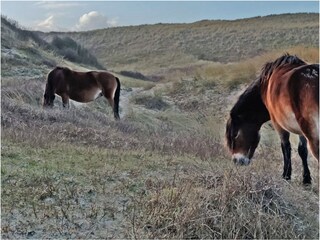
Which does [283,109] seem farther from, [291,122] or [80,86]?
[80,86]

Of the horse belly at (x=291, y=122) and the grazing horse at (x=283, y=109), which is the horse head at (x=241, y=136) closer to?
the grazing horse at (x=283, y=109)

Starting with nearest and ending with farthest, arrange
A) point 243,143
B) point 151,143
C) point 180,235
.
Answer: point 180,235
point 243,143
point 151,143

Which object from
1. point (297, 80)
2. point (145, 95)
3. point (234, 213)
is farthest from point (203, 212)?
point (145, 95)

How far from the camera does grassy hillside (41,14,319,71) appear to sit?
47.6 metres

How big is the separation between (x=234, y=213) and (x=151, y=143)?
4.00 m

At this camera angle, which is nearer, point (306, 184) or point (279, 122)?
point (279, 122)

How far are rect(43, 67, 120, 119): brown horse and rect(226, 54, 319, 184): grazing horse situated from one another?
7.64 meters

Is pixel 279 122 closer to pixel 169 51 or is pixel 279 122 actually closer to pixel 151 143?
pixel 151 143

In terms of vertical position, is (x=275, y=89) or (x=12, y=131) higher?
(x=275, y=89)

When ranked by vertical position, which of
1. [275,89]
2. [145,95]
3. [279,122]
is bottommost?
[145,95]

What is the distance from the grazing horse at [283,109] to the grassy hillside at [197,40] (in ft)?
125

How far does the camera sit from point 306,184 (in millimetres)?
5934

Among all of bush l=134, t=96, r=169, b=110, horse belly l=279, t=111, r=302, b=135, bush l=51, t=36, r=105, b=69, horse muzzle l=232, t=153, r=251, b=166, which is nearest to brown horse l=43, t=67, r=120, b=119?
bush l=134, t=96, r=169, b=110

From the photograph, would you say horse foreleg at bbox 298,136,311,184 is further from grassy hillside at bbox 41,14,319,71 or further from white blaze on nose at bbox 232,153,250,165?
grassy hillside at bbox 41,14,319,71
